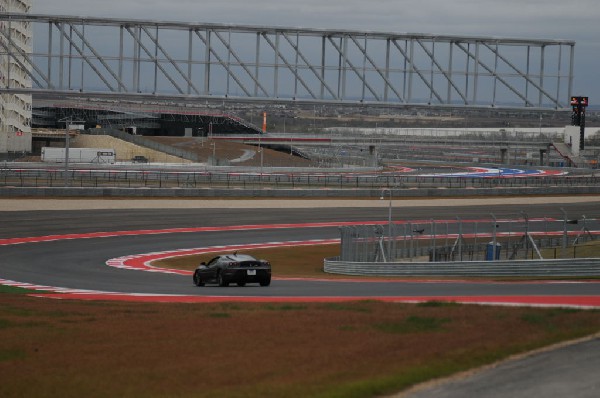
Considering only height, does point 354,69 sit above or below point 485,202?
above

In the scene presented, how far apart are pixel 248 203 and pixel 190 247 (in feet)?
74.8

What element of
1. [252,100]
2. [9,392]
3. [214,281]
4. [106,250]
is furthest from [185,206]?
[9,392]

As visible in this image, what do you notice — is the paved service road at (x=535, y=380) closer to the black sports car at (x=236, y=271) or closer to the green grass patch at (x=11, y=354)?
the green grass patch at (x=11, y=354)

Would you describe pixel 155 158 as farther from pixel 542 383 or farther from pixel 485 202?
pixel 542 383

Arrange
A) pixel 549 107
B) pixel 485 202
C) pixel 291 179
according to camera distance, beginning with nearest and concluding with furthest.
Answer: pixel 549 107, pixel 485 202, pixel 291 179

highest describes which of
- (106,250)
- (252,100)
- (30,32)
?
(30,32)

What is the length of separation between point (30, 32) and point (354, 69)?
85258 mm

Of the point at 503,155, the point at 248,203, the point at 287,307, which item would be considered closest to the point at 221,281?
the point at 287,307

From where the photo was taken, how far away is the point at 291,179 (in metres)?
102

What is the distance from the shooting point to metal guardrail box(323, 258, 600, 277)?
1448 inches

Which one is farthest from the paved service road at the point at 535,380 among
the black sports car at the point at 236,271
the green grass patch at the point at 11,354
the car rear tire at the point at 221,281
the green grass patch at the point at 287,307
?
the car rear tire at the point at 221,281

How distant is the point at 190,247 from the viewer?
52.9 metres

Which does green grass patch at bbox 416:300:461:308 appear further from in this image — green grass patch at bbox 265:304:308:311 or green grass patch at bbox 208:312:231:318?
green grass patch at bbox 208:312:231:318

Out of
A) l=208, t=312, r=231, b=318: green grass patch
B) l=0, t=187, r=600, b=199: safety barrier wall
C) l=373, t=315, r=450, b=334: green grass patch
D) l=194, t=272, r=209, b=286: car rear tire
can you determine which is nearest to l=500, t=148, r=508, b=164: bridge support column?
l=0, t=187, r=600, b=199: safety barrier wall
